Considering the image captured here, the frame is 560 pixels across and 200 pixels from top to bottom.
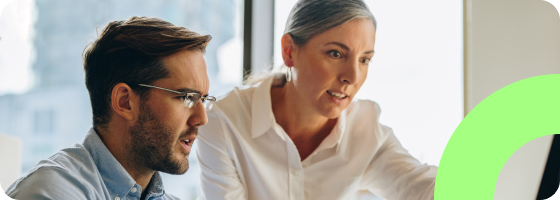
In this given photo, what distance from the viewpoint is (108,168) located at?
2.86 ft

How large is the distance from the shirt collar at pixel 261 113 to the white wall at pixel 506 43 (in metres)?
0.65

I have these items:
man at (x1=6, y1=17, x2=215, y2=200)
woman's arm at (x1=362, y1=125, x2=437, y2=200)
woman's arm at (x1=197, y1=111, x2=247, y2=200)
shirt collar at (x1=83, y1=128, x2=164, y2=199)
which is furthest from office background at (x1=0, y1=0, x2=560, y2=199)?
shirt collar at (x1=83, y1=128, x2=164, y2=199)

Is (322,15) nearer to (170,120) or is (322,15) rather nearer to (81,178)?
(170,120)

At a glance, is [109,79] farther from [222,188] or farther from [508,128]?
[508,128]

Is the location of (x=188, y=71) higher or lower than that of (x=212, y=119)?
higher

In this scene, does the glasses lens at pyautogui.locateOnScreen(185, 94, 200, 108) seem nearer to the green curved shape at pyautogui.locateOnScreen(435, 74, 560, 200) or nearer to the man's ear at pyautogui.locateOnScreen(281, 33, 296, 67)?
the man's ear at pyautogui.locateOnScreen(281, 33, 296, 67)

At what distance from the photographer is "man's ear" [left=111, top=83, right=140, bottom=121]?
90 cm

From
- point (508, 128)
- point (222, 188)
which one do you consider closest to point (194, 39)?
point (222, 188)

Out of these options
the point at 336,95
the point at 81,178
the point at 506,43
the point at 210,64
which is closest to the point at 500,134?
the point at 506,43

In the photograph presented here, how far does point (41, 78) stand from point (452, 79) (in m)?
1.73

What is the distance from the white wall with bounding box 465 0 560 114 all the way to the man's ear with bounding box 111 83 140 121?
103cm

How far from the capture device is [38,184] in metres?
0.72

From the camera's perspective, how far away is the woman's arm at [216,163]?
127cm

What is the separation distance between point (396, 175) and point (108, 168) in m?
0.85
